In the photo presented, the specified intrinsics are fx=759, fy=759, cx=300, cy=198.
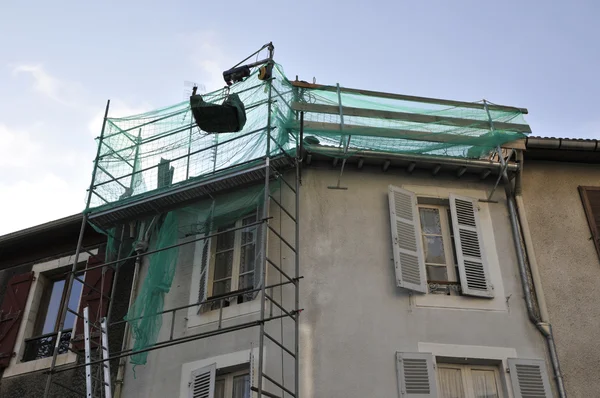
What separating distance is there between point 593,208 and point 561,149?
38.6 inches

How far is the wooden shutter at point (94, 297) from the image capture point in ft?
35.8

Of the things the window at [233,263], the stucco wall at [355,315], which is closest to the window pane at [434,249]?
the stucco wall at [355,315]

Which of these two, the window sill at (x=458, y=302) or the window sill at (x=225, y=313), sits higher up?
the window sill at (x=458, y=302)

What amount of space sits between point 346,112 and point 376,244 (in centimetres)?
189

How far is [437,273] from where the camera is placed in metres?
10.2

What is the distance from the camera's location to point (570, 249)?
10.6m

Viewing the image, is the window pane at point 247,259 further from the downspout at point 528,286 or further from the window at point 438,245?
the downspout at point 528,286

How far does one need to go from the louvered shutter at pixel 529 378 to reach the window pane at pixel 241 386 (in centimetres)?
318

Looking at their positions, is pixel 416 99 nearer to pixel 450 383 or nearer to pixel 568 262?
pixel 568 262

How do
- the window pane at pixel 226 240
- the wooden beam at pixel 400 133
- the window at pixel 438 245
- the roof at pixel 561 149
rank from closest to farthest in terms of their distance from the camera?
the window at pixel 438 245 → the wooden beam at pixel 400 133 → the window pane at pixel 226 240 → the roof at pixel 561 149

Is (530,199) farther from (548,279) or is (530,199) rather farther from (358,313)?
(358,313)

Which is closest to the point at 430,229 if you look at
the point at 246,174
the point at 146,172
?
the point at 246,174

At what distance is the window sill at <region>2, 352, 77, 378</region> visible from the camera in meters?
10.9

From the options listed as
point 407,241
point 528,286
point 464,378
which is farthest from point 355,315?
point 528,286
